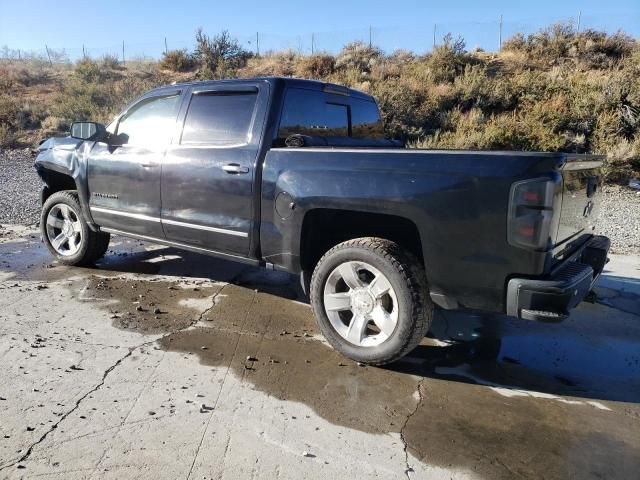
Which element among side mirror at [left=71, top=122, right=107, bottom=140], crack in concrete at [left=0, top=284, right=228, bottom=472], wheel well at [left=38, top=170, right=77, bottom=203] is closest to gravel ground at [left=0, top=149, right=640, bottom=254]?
wheel well at [left=38, top=170, right=77, bottom=203]

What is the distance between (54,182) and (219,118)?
→ 274 centimetres

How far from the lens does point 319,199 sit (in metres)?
3.34

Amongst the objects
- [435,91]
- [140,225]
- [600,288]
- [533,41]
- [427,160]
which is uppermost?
[533,41]

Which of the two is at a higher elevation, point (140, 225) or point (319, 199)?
point (319, 199)

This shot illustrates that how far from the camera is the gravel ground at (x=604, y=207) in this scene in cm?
722

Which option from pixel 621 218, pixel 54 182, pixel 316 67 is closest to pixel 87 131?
pixel 54 182

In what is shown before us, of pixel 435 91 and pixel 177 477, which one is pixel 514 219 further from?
pixel 435 91

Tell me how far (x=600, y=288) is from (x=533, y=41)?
2177 centimetres

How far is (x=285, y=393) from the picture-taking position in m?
2.92

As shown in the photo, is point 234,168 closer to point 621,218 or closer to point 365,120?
point 365,120

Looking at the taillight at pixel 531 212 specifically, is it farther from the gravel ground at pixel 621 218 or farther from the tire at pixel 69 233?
the gravel ground at pixel 621 218

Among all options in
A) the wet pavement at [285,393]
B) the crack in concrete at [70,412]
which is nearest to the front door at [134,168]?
the wet pavement at [285,393]

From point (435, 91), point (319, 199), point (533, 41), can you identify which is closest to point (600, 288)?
point (319, 199)

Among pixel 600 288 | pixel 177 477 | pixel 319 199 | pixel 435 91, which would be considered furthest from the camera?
pixel 435 91
